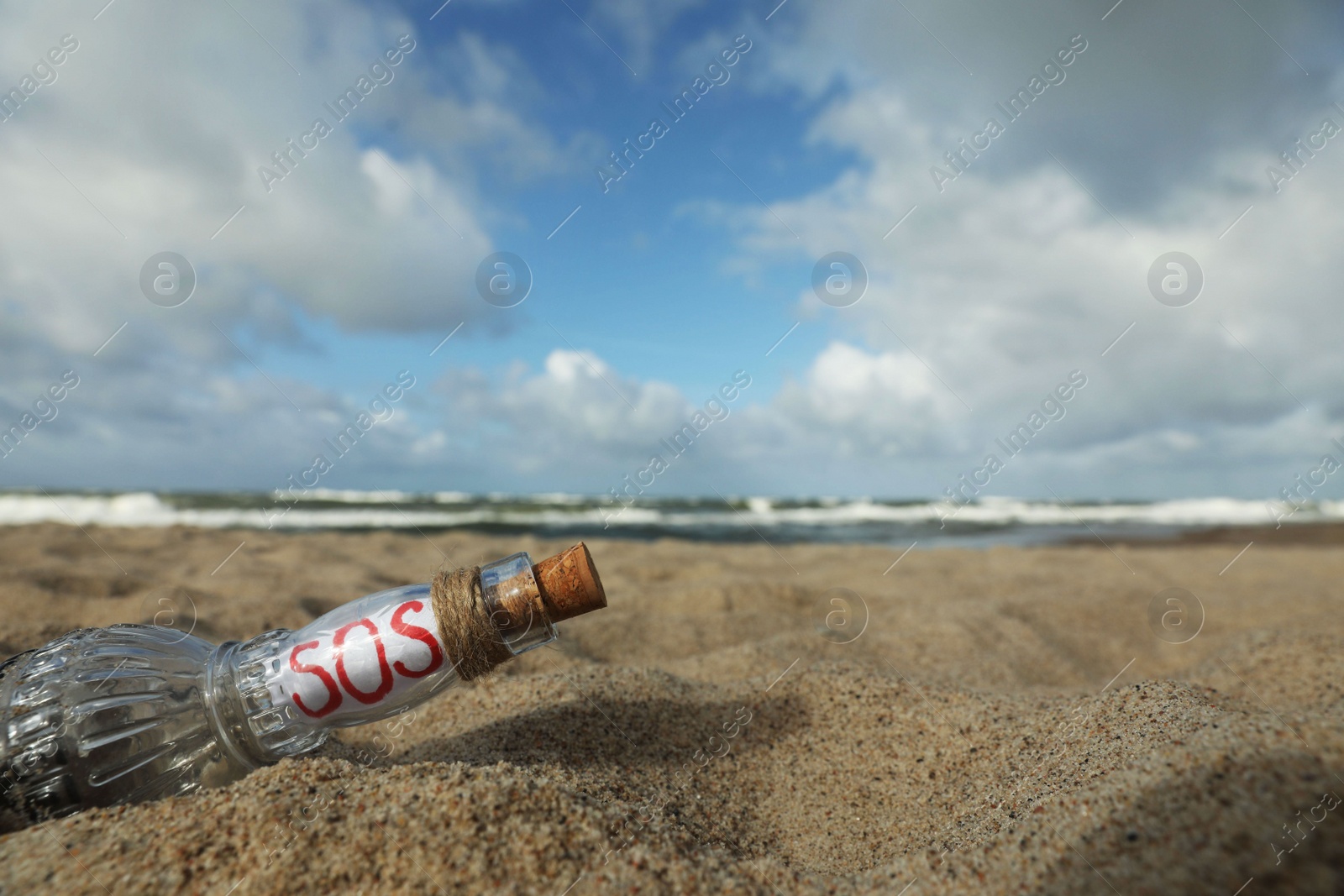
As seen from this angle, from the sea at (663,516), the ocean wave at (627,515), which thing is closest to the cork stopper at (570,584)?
the sea at (663,516)

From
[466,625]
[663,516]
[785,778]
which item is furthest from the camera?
[663,516]

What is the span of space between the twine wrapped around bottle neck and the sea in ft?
39.9

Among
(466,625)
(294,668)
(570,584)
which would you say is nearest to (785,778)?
(570,584)

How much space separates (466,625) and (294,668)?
0.44 metres

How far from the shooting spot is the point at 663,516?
68.3 feet

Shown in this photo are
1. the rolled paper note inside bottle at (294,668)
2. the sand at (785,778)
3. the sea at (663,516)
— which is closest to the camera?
the sand at (785,778)

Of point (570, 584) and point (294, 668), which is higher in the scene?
point (294, 668)

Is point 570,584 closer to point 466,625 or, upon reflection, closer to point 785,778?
point 466,625

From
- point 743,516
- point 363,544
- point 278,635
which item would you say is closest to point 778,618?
point 278,635

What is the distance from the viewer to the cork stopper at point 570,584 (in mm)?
1567

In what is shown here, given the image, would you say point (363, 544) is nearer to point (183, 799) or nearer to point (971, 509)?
point (183, 799)

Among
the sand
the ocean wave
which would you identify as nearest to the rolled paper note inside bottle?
the sand

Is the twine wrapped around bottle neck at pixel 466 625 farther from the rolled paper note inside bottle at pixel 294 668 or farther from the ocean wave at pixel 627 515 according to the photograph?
the ocean wave at pixel 627 515

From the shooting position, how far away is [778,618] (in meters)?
4.66
